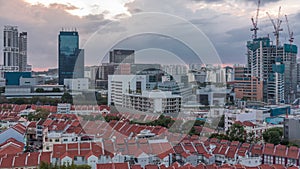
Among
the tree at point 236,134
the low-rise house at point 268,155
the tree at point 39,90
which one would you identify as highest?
the tree at point 39,90

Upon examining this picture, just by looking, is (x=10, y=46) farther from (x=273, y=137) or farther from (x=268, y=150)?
(x=268, y=150)

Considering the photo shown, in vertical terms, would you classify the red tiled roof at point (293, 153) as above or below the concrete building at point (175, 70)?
below

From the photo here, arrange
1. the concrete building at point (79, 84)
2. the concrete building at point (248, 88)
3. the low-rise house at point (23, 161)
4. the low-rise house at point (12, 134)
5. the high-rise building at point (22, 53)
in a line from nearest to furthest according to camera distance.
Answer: the low-rise house at point (23, 161), the low-rise house at point (12, 134), the concrete building at point (248, 88), the concrete building at point (79, 84), the high-rise building at point (22, 53)

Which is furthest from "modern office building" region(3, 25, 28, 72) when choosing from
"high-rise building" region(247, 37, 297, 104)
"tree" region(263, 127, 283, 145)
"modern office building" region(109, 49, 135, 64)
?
"tree" region(263, 127, 283, 145)

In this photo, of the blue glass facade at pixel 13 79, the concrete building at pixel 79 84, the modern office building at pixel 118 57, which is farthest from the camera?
the concrete building at pixel 79 84

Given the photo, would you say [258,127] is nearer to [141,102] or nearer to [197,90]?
[141,102]

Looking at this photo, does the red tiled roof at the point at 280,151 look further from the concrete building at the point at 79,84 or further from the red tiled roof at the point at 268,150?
the concrete building at the point at 79,84

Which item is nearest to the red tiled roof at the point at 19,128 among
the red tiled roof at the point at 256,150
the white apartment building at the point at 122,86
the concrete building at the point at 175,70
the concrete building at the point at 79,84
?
the red tiled roof at the point at 256,150

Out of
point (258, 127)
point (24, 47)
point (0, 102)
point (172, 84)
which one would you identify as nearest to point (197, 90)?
point (172, 84)
